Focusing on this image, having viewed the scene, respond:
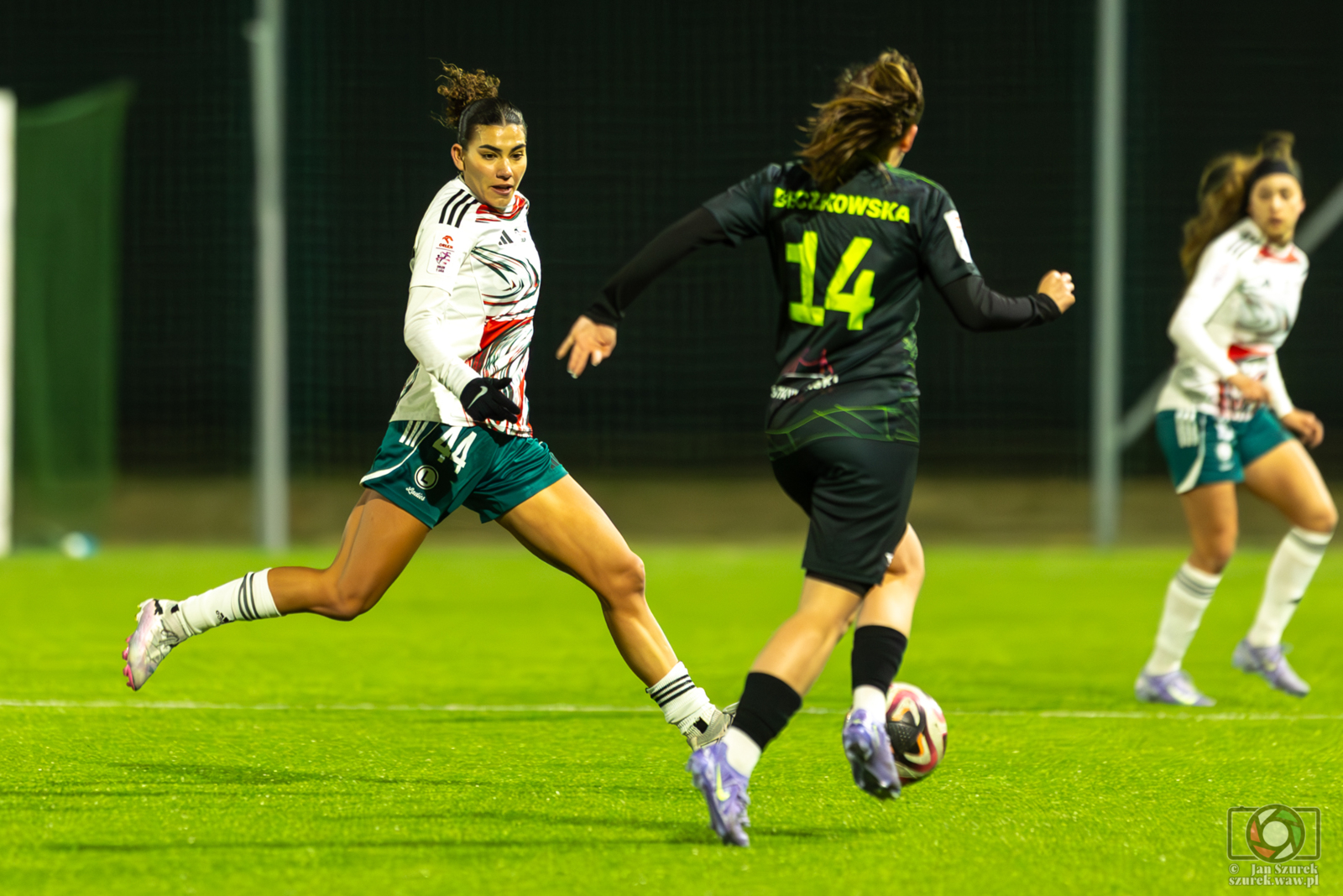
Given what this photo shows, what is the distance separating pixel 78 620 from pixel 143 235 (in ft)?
23.9

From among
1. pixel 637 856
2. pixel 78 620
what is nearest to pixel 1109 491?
pixel 78 620

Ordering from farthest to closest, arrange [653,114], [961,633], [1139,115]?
[653,114]
[1139,115]
[961,633]

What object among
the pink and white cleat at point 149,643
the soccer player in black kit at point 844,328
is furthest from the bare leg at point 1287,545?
the pink and white cleat at point 149,643

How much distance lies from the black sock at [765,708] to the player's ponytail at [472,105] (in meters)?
1.66

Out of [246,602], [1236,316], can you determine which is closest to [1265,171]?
[1236,316]

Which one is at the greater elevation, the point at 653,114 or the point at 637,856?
the point at 653,114

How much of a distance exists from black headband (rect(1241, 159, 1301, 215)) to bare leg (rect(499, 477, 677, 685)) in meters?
2.95

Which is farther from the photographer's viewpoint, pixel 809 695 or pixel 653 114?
pixel 653 114

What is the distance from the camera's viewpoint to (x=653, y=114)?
1619 centimetres

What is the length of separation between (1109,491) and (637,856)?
29.5ft

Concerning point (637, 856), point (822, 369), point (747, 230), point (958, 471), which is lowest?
point (958, 471)

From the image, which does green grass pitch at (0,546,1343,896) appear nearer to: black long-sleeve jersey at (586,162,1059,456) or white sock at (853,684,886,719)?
white sock at (853,684,886,719)

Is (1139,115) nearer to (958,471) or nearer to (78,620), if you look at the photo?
(958,471)

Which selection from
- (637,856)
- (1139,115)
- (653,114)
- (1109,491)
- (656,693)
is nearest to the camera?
(637,856)
